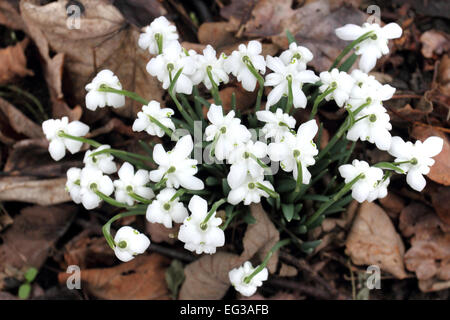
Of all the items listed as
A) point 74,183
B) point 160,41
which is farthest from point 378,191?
point 74,183

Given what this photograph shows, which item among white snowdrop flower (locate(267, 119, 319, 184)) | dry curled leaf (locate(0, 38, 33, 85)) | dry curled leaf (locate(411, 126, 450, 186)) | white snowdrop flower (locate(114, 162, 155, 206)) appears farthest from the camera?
dry curled leaf (locate(0, 38, 33, 85))

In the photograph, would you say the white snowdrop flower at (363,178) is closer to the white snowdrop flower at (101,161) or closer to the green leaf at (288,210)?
the green leaf at (288,210)

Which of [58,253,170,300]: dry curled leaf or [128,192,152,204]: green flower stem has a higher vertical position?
[128,192,152,204]: green flower stem

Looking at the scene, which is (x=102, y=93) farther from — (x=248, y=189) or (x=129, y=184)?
(x=248, y=189)

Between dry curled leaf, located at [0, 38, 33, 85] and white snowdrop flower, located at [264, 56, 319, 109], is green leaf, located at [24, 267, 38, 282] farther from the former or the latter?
white snowdrop flower, located at [264, 56, 319, 109]

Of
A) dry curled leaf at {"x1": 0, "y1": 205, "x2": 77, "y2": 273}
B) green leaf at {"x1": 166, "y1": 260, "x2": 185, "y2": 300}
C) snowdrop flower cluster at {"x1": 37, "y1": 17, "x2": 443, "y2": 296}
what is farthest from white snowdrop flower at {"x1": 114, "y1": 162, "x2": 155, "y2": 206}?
dry curled leaf at {"x1": 0, "y1": 205, "x2": 77, "y2": 273}

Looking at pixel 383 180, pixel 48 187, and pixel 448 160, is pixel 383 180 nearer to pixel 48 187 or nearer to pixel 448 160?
pixel 448 160

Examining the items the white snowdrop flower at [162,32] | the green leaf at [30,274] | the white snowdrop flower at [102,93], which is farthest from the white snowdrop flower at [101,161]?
the green leaf at [30,274]
